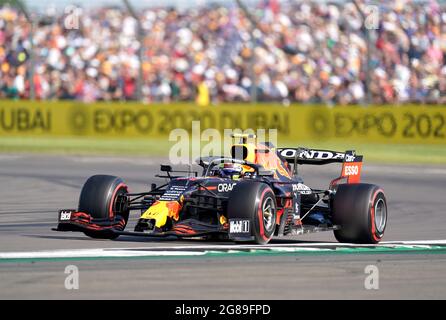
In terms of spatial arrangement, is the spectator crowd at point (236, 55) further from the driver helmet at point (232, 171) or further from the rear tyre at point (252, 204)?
the rear tyre at point (252, 204)

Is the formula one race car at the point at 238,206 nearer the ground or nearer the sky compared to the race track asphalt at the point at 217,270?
nearer the sky

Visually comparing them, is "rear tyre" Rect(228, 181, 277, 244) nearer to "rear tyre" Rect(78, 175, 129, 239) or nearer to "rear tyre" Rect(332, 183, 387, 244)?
"rear tyre" Rect(332, 183, 387, 244)

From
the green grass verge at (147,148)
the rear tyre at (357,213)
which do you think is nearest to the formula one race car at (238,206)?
the rear tyre at (357,213)

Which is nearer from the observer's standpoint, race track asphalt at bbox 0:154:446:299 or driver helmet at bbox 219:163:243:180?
race track asphalt at bbox 0:154:446:299

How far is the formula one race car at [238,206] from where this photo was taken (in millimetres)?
11930

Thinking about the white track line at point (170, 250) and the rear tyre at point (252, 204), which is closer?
the white track line at point (170, 250)

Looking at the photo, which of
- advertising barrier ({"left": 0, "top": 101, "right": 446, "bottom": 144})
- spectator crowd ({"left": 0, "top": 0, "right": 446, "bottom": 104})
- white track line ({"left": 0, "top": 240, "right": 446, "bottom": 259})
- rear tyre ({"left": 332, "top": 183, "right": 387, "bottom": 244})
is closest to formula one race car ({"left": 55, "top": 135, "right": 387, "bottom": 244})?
rear tyre ({"left": 332, "top": 183, "right": 387, "bottom": 244})

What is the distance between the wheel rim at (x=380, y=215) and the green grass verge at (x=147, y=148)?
52.2ft

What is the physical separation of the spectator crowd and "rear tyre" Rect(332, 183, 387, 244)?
18.1 meters

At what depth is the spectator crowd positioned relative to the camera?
105ft

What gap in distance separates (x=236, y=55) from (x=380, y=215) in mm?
21136

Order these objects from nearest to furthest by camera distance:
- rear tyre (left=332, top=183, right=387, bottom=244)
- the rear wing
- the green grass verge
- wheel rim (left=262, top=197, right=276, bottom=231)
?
1. wheel rim (left=262, top=197, right=276, bottom=231)
2. rear tyre (left=332, top=183, right=387, bottom=244)
3. the rear wing
4. the green grass verge

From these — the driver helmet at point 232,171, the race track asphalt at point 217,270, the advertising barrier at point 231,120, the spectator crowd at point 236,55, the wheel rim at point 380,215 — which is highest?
the spectator crowd at point 236,55
